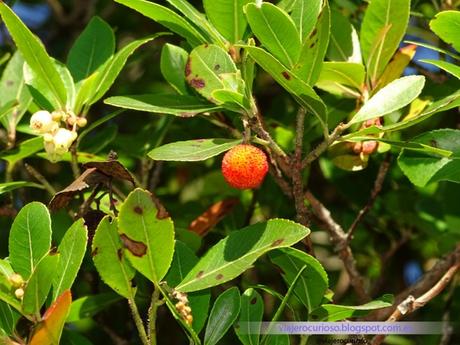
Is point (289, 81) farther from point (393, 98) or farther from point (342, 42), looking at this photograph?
point (342, 42)

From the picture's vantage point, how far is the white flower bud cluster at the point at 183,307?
1.25 m

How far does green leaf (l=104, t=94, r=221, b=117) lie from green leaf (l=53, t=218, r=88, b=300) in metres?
0.20

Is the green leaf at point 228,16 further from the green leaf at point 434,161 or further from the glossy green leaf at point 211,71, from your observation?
the green leaf at point 434,161

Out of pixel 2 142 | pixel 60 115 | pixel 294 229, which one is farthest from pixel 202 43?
pixel 2 142

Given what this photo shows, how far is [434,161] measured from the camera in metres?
1.41

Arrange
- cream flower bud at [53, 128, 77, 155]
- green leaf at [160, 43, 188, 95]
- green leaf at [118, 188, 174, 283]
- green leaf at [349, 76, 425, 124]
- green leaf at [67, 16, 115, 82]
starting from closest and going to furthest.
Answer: green leaf at [118, 188, 174, 283]
green leaf at [349, 76, 425, 124]
cream flower bud at [53, 128, 77, 155]
green leaf at [160, 43, 188, 95]
green leaf at [67, 16, 115, 82]

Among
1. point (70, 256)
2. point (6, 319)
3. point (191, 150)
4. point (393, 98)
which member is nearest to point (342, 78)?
point (393, 98)

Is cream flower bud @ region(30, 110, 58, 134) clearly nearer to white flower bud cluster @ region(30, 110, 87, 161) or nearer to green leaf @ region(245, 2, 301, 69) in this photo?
white flower bud cluster @ region(30, 110, 87, 161)

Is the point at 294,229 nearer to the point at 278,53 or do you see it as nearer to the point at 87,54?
the point at 278,53

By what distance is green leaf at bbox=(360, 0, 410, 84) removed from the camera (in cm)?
141

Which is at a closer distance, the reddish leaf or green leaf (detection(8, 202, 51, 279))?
the reddish leaf

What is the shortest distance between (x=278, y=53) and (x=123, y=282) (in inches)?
15.0

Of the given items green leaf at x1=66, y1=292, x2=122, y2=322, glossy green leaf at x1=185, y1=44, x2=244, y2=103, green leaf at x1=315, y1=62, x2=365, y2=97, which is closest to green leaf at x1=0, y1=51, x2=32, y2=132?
green leaf at x1=66, y1=292, x2=122, y2=322

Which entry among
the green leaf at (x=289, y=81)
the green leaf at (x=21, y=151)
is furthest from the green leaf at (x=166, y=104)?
the green leaf at (x=21, y=151)
